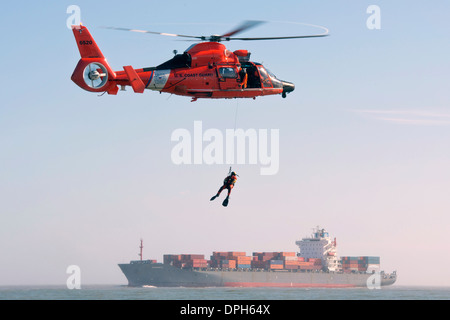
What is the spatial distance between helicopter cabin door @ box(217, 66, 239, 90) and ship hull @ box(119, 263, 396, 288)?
91.9 m

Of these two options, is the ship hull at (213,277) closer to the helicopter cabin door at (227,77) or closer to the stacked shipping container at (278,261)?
the stacked shipping container at (278,261)

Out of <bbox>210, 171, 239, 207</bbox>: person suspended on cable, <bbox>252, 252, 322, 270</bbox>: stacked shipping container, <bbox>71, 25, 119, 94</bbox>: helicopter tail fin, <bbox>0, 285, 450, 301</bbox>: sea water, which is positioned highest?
<bbox>71, 25, 119, 94</bbox>: helicopter tail fin

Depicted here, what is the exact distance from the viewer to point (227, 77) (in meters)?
40.5

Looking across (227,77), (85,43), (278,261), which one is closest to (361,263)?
(278,261)

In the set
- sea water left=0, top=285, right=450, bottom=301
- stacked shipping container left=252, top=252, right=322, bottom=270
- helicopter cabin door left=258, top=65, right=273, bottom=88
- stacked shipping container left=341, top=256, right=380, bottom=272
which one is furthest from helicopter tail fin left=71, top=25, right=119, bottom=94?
stacked shipping container left=341, top=256, right=380, bottom=272

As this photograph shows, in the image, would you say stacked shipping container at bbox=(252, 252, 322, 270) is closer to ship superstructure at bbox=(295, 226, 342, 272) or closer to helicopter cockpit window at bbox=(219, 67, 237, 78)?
ship superstructure at bbox=(295, 226, 342, 272)

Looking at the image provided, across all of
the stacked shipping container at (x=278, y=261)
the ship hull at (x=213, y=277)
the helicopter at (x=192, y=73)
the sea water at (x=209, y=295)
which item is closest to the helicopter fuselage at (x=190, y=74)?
the helicopter at (x=192, y=73)

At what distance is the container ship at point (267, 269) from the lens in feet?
425

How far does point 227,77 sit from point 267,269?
101 m

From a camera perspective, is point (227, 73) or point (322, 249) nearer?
point (227, 73)

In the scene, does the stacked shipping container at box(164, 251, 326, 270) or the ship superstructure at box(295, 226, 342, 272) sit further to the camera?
the ship superstructure at box(295, 226, 342, 272)

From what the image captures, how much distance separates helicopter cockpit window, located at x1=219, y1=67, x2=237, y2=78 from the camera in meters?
40.4

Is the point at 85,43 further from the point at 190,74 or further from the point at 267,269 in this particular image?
the point at 267,269

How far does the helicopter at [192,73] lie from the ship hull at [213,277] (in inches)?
3546
